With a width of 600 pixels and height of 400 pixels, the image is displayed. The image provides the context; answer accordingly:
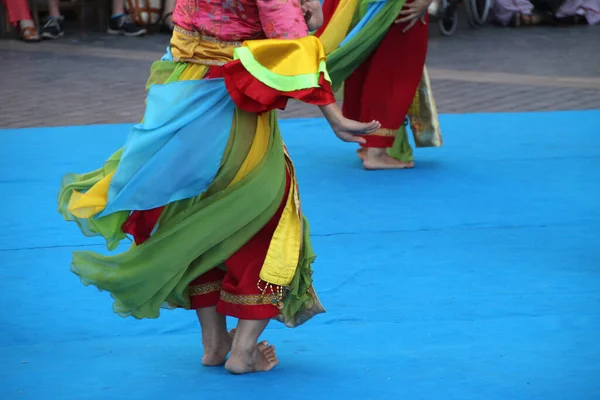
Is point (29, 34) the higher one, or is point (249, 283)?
point (249, 283)

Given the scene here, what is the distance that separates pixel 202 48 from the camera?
3.17 metres

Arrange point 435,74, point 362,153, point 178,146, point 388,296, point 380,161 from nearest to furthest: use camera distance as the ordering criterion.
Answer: point 178,146, point 388,296, point 380,161, point 362,153, point 435,74

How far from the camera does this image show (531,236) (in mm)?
4867

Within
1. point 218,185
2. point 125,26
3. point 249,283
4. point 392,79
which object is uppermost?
point 218,185

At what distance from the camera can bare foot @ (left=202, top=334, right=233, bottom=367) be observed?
3.33m

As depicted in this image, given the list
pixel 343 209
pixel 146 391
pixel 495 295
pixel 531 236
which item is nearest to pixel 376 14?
pixel 343 209

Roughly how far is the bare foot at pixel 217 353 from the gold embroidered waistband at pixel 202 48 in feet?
2.66

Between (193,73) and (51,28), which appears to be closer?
(193,73)

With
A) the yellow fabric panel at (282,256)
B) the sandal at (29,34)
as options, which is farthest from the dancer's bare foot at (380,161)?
the sandal at (29,34)

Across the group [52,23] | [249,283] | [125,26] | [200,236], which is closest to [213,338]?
[249,283]

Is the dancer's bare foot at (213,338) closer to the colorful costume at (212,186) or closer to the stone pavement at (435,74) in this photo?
the colorful costume at (212,186)

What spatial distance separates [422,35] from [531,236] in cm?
164

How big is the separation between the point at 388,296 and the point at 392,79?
229cm

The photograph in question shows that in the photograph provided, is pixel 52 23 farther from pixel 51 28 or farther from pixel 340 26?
pixel 340 26
